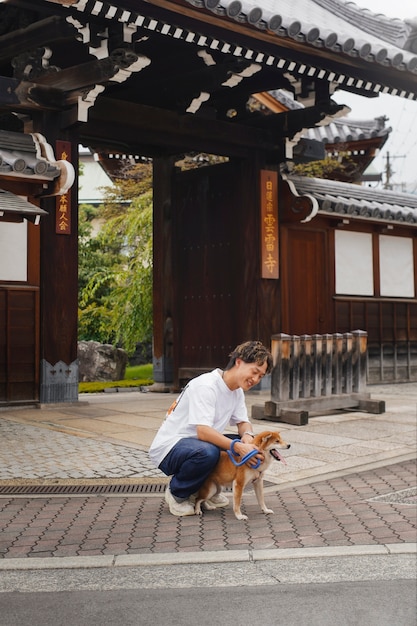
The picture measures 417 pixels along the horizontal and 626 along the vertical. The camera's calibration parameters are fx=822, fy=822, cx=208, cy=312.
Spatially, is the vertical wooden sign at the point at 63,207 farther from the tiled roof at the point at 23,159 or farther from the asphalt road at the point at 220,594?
the asphalt road at the point at 220,594

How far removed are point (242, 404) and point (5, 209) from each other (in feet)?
16.7

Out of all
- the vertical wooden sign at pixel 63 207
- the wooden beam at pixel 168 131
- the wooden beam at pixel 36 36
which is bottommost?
the vertical wooden sign at pixel 63 207

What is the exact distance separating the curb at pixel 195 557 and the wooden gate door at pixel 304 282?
1007 cm

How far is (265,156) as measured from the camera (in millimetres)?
15391

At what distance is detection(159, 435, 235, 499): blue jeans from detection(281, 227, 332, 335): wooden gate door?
9.16m

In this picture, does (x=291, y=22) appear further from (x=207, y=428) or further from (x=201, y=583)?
(x=201, y=583)

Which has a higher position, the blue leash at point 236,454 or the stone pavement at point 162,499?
the blue leash at point 236,454

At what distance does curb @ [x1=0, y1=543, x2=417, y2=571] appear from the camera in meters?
5.13

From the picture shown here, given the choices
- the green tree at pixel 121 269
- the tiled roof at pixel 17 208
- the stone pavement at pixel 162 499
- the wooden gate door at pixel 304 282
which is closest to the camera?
the stone pavement at pixel 162 499

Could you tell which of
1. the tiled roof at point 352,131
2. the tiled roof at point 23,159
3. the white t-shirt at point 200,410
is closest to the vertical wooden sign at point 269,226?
the tiled roof at point 23,159

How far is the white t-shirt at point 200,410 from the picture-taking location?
6.17m

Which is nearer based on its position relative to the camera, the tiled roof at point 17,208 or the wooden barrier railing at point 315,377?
the tiled roof at point 17,208

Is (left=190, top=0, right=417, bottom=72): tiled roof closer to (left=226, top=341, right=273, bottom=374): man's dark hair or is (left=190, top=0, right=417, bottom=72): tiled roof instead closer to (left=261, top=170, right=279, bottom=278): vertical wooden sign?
(left=261, top=170, right=279, bottom=278): vertical wooden sign

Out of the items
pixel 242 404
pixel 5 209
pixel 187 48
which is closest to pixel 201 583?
pixel 242 404
